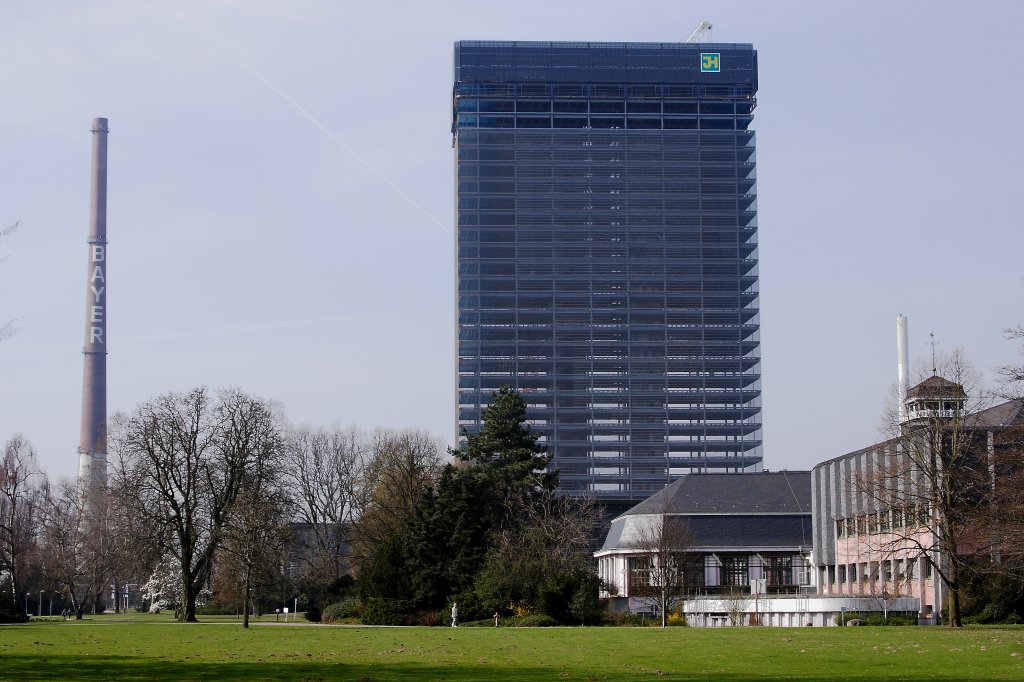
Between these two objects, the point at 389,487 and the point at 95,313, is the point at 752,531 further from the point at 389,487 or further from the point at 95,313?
the point at 95,313

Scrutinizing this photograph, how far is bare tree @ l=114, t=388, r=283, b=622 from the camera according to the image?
76812mm

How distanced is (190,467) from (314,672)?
5326cm

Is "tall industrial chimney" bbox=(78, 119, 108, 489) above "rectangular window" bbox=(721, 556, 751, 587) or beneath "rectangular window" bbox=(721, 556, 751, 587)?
above

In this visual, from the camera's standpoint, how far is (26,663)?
1122 inches

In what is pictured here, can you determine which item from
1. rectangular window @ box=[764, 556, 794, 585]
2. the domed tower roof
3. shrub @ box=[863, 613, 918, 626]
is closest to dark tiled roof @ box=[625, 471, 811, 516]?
rectangular window @ box=[764, 556, 794, 585]

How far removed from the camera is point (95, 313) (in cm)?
15725

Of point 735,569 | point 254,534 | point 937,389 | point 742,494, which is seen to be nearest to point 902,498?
point 937,389

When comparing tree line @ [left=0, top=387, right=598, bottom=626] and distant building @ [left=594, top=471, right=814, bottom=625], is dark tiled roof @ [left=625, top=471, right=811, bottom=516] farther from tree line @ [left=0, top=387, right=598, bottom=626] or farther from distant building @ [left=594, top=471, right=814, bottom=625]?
tree line @ [left=0, top=387, right=598, bottom=626]

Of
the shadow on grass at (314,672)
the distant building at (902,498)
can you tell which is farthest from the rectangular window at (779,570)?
the shadow on grass at (314,672)

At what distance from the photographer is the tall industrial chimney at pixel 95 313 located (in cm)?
15338

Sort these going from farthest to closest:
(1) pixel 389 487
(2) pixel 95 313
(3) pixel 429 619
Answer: (2) pixel 95 313
(1) pixel 389 487
(3) pixel 429 619

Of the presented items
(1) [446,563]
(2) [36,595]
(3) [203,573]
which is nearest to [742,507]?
(1) [446,563]

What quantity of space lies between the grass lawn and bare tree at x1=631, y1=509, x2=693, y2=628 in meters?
23.5

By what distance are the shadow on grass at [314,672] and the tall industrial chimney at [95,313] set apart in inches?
5037
